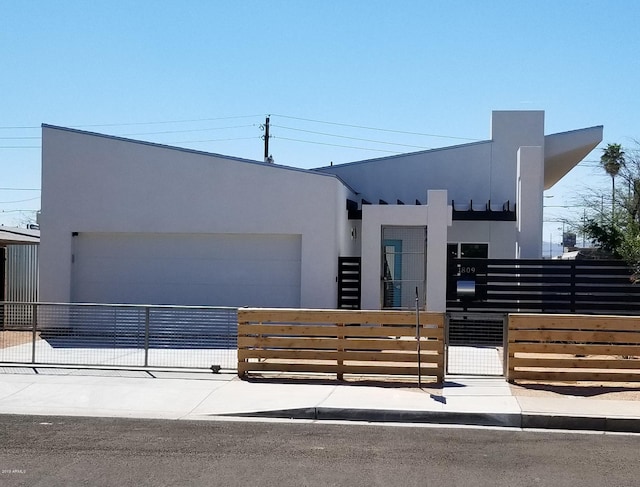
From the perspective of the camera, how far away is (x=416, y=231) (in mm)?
20125

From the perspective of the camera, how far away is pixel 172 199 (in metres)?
18.7

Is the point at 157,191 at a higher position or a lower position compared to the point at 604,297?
higher

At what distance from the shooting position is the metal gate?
43.4 ft

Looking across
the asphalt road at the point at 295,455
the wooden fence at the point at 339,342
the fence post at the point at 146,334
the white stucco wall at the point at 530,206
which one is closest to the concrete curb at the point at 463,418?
the asphalt road at the point at 295,455

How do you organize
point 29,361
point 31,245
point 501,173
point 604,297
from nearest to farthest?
point 29,361, point 604,297, point 31,245, point 501,173

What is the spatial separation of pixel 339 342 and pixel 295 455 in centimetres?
428

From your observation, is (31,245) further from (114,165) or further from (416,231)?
(416,231)

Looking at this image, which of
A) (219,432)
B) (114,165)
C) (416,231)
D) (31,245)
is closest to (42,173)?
(114,165)

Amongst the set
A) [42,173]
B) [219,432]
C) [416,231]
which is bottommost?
[219,432]

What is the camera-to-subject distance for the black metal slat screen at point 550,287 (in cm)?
1786

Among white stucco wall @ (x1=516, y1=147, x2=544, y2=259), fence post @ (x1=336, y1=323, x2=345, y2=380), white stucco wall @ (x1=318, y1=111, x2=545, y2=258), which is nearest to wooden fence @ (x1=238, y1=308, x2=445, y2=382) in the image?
fence post @ (x1=336, y1=323, x2=345, y2=380)

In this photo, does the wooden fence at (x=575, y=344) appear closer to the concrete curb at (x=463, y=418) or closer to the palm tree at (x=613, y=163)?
the concrete curb at (x=463, y=418)

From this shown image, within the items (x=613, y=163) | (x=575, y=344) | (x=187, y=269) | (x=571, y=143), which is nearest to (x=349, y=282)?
(x=187, y=269)

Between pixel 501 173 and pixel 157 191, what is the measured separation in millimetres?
11934
